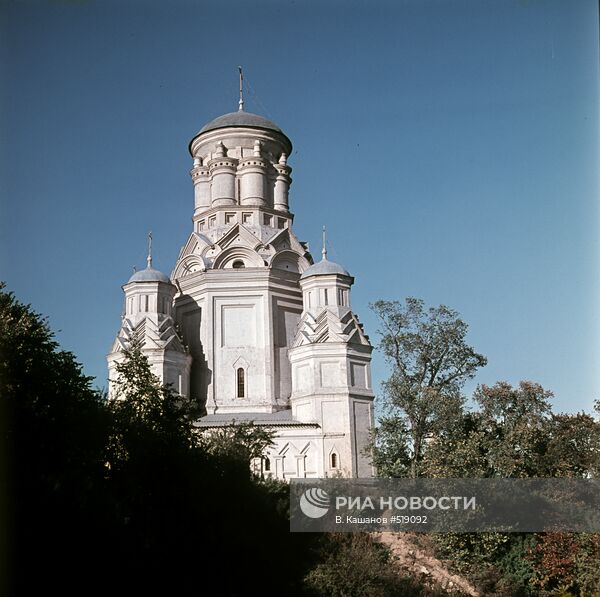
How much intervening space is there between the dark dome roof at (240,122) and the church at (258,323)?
87 mm

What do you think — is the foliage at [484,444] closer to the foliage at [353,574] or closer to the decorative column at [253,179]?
the foliage at [353,574]

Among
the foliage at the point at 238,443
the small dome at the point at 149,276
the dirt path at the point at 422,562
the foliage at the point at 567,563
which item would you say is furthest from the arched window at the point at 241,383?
the foliage at the point at 567,563

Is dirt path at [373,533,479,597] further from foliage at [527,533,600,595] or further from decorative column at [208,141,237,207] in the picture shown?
decorative column at [208,141,237,207]

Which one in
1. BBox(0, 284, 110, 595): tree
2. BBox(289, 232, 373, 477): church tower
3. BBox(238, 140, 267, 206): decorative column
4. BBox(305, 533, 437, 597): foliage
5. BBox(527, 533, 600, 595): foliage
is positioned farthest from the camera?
BBox(238, 140, 267, 206): decorative column

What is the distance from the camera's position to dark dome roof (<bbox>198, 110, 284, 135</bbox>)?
42.2 m

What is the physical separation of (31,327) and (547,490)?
55.7ft

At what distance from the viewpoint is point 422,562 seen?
26156 millimetres

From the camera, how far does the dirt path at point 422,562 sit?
25.2m

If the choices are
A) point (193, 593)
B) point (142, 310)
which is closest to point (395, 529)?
point (193, 593)

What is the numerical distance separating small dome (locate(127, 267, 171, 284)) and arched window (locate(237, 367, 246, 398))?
16.5ft

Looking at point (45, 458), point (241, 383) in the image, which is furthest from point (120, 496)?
point (241, 383)

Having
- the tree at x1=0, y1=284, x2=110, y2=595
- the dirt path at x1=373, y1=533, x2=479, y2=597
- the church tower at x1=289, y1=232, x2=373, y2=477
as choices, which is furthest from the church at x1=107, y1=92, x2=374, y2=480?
the tree at x1=0, y1=284, x2=110, y2=595

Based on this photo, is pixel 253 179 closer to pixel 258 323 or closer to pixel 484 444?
pixel 258 323

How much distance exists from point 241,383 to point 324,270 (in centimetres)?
601
